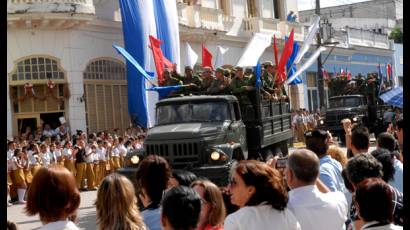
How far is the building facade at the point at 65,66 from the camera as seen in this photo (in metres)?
22.6

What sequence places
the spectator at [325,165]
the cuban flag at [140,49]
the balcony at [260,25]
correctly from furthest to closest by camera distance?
the balcony at [260,25]
the cuban flag at [140,49]
the spectator at [325,165]

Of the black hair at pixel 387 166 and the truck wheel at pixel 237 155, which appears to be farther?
the truck wheel at pixel 237 155

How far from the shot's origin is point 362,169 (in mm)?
5723

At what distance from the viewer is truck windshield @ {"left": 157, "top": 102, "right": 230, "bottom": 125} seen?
44.6 ft

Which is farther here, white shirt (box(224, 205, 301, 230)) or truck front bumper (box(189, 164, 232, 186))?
truck front bumper (box(189, 164, 232, 186))

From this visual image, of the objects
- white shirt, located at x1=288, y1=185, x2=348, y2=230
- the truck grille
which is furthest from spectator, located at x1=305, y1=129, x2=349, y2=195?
the truck grille

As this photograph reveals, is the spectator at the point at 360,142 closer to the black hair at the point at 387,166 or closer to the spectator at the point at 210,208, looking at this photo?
the black hair at the point at 387,166

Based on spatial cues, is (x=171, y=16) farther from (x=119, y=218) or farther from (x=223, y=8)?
(x=119, y=218)

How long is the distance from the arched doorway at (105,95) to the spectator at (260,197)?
2030 cm

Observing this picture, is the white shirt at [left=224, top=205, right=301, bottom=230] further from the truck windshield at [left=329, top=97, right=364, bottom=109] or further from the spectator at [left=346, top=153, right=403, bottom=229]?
the truck windshield at [left=329, top=97, right=364, bottom=109]

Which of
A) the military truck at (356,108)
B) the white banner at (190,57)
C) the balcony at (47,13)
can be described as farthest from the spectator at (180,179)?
the military truck at (356,108)

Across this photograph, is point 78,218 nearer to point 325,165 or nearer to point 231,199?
point 325,165

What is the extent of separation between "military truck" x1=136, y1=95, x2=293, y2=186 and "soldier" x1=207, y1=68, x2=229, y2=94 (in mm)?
523

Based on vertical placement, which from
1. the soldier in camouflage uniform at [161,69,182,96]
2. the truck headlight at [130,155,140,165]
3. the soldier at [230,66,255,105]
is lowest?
the truck headlight at [130,155,140,165]
